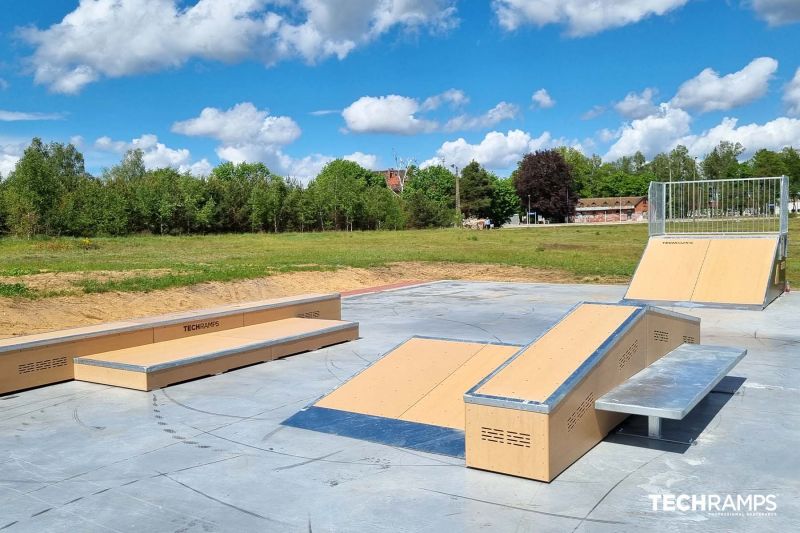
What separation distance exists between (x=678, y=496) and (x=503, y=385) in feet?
4.66

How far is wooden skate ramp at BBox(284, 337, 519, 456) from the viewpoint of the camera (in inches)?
230

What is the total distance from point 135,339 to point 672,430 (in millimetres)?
7031

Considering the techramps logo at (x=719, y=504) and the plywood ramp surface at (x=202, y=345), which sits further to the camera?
the plywood ramp surface at (x=202, y=345)

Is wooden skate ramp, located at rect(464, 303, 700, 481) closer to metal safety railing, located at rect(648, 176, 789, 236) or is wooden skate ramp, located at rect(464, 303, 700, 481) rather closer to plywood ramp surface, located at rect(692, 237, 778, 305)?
plywood ramp surface, located at rect(692, 237, 778, 305)

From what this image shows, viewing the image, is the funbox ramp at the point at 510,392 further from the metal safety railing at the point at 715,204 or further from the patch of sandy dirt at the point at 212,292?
the metal safety railing at the point at 715,204

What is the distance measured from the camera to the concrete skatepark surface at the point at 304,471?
416 centimetres

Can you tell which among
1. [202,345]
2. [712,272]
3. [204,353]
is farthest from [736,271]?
[204,353]

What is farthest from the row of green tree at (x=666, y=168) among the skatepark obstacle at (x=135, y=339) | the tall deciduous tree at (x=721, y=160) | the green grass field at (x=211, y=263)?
the skatepark obstacle at (x=135, y=339)

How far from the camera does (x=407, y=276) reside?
76.0ft

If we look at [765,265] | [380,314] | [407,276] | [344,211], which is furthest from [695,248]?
[344,211]

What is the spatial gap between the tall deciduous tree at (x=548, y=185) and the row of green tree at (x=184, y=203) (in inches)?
390

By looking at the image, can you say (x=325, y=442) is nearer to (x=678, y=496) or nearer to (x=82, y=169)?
(x=678, y=496)

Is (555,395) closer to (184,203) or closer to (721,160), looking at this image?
(184,203)

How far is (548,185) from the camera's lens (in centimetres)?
10338
